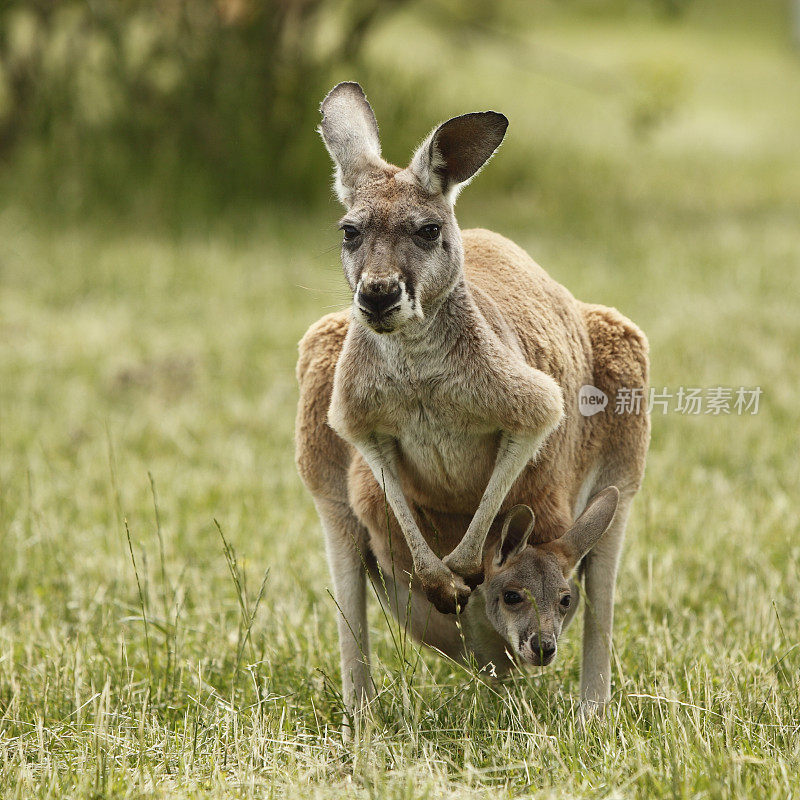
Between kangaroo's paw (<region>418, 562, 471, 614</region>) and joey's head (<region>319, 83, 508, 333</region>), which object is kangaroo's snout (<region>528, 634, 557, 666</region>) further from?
joey's head (<region>319, 83, 508, 333</region>)

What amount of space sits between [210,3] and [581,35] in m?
19.3

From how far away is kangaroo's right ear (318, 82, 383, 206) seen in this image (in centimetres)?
248

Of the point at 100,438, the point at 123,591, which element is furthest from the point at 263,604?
the point at 100,438

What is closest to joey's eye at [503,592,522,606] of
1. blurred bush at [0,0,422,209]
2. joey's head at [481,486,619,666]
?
joey's head at [481,486,619,666]

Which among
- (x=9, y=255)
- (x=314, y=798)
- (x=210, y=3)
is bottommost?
(x=314, y=798)

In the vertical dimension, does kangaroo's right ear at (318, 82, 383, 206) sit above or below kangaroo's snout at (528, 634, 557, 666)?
above

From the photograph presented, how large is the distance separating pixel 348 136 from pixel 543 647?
119 cm

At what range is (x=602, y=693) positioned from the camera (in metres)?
2.77

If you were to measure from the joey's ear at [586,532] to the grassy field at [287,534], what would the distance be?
1.01 ft

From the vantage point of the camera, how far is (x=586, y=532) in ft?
8.53

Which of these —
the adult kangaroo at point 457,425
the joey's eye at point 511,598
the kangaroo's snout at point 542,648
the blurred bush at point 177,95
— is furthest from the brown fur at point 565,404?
the blurred bush at point 177,95

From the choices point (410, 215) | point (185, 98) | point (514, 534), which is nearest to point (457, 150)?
point (410, 215)

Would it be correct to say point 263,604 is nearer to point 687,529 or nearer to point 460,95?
point 687,529

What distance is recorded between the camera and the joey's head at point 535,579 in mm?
2484
